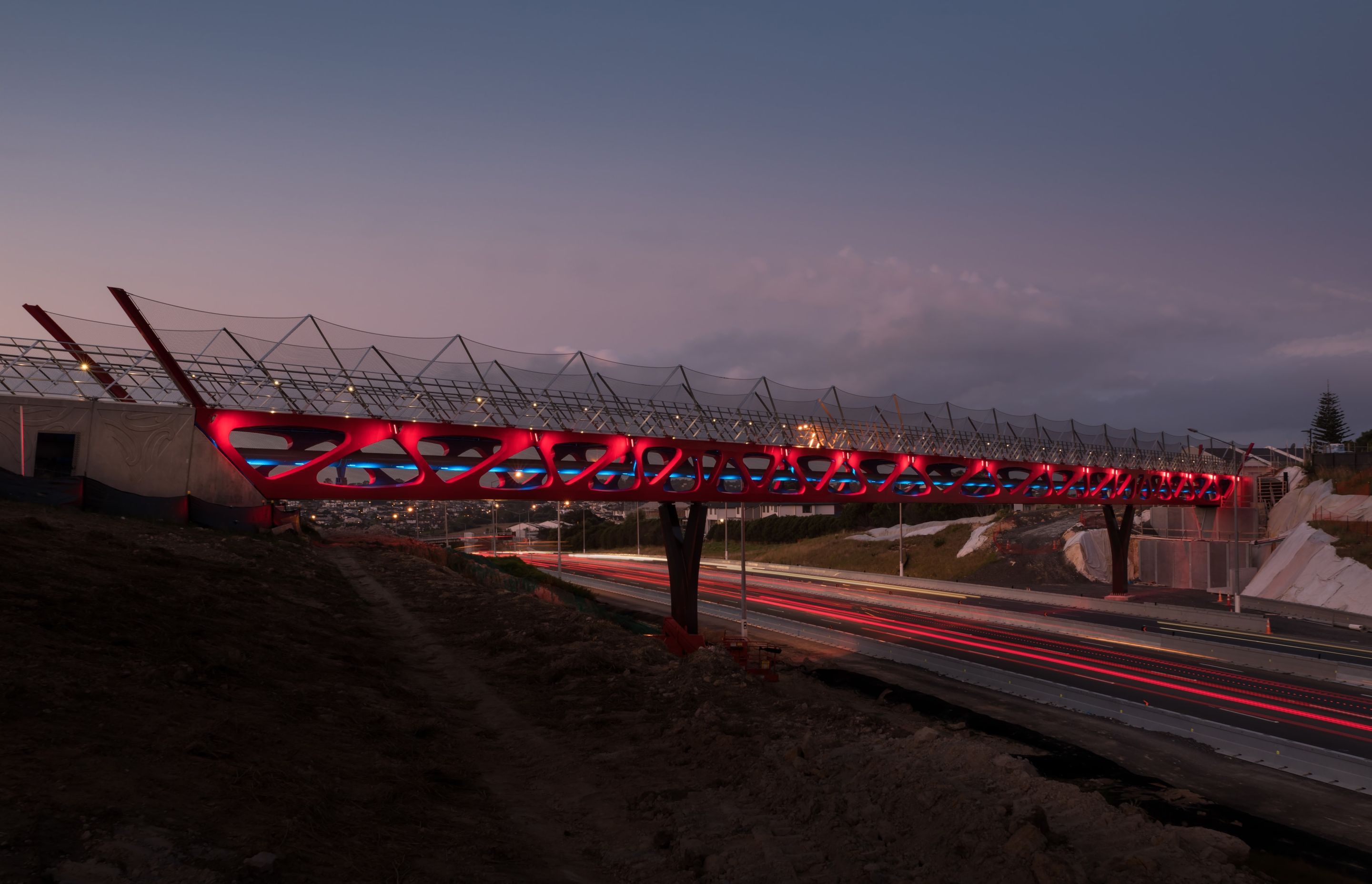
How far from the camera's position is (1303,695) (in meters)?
29.5

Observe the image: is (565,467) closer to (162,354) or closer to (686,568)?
(686,568)

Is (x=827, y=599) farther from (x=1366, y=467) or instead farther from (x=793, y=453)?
(x=1366, y=467)

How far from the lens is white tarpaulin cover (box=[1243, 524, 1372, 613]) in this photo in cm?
5425

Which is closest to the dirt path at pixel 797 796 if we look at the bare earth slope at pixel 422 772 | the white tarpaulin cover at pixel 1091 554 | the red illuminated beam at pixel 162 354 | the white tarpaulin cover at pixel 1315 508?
the bare earth slope at pixel 422 772

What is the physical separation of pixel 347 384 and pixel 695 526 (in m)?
18.2

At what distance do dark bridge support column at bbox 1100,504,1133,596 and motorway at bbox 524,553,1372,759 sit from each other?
11.6 m

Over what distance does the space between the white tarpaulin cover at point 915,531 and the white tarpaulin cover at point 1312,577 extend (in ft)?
117

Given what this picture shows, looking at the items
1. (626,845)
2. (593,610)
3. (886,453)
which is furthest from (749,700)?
(886,453)

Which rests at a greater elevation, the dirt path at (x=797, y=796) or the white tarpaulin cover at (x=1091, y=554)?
the dirt path at (x=797, y=796)

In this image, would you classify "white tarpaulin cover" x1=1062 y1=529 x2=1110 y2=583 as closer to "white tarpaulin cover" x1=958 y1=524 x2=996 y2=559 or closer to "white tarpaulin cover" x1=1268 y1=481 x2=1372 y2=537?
"white tarpaulin cover" x1=958 y1=524 x2=996 y2=559

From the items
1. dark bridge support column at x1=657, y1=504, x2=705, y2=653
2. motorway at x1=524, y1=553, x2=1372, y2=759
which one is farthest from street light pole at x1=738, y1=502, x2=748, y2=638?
motorway at x1=524, y1=553, x2=1372, y2=759

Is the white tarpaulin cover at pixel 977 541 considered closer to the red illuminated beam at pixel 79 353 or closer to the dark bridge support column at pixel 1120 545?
the dark bridge support column at pixel 1120 545

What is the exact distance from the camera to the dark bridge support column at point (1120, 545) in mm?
66000

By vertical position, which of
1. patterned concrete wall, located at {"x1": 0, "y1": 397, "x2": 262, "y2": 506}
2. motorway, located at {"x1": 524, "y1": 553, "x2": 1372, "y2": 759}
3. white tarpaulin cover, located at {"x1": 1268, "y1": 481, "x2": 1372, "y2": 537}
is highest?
patterned concrete wall, located at {"x1": 0, "y1": 397, "x2": 262, "y2": 506}
